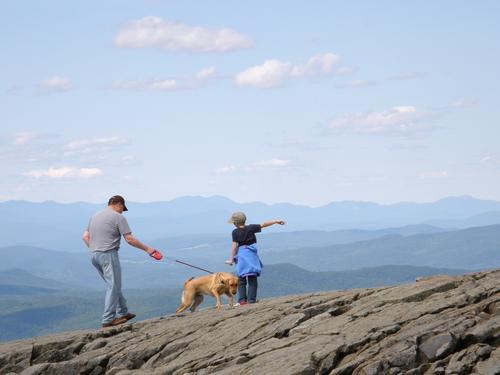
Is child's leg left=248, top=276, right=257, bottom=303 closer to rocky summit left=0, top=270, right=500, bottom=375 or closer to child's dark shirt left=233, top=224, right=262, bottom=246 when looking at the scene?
child's dark shirt left=233, top=224, right=262, bottom=246

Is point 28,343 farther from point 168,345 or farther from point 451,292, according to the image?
point 451,292

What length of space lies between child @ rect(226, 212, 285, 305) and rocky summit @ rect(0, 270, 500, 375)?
1166 mm

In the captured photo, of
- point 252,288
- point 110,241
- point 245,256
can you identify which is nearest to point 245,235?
point 245,256

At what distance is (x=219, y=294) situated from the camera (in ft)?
75.9

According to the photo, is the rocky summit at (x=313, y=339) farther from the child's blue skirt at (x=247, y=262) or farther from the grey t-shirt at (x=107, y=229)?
the grey t-shirt at (x=107, y=229)

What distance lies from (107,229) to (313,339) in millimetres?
7672

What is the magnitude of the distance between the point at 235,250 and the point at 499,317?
30.0 ft

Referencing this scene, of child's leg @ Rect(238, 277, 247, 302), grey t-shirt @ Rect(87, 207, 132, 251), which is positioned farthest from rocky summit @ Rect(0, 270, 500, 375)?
grey t-shirt @ Rect(87, 207, 132, 251)

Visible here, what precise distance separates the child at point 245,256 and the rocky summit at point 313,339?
117 centimetres

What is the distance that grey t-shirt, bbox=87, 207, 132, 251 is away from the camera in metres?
22.4

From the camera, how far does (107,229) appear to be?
884 inches

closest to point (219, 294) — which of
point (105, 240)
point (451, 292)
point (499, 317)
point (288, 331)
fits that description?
point (105, 240)

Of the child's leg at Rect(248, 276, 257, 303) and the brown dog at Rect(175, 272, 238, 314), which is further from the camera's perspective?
the child's leg at Rect(248, 276, 257, 303)

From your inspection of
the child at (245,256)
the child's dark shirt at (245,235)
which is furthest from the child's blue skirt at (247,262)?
the child's dark shirt at (245,235)
